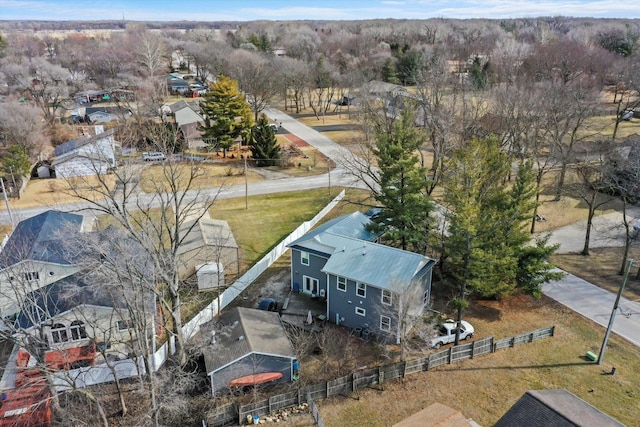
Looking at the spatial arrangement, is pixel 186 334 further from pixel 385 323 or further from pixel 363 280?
pixel 385 323

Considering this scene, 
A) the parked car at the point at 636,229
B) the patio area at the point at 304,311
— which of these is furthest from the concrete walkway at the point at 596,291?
the patio area at the point at 304,311

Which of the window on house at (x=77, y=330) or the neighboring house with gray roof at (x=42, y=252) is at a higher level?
the neighboring house with gray roof at (x=42, y=252)

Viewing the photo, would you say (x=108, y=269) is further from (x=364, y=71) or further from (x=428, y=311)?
(x=364, y=71)

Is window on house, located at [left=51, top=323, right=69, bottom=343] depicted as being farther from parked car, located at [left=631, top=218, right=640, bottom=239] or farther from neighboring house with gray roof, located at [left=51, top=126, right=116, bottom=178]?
parked car, located at [left=631, top=218, right=640, bottom=239]

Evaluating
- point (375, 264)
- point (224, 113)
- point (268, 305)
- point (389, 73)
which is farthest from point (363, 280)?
point (389, 73)

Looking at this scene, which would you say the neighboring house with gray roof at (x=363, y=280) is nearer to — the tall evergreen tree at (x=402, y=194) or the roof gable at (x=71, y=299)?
the tall evergreen tree at (x=402, y=194)

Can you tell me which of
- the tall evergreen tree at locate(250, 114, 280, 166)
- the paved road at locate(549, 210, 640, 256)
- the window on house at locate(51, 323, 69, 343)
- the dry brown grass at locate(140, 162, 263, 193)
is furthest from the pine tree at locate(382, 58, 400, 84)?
the window on house at locate(51, 323, 69, 343)

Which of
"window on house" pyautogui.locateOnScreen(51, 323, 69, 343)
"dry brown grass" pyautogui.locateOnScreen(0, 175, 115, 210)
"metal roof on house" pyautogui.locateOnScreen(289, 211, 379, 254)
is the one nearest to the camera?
"window on house" pyautogui.locateOnScreen(51, 323, 69, 343)
